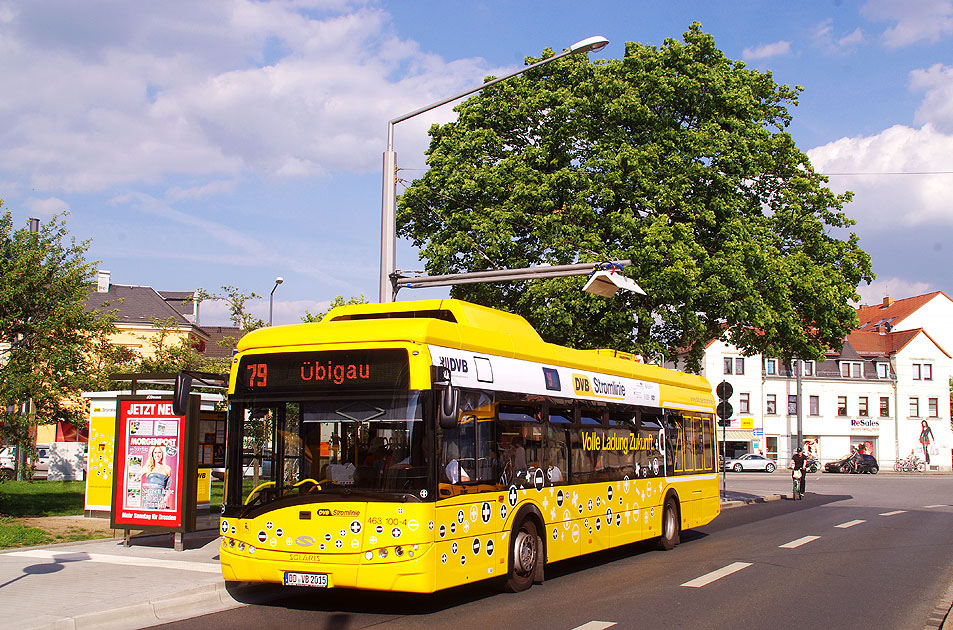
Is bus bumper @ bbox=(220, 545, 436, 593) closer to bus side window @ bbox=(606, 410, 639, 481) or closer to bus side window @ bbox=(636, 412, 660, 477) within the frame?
bus side window @ bbox=(606, 410, 639, 481)

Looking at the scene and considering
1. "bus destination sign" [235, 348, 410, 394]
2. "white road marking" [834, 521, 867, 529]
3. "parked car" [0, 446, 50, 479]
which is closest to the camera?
"bus destination sign" [235, 348, 410, 394]

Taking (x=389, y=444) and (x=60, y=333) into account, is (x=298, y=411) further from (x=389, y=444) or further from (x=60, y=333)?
(x=60, y=333)

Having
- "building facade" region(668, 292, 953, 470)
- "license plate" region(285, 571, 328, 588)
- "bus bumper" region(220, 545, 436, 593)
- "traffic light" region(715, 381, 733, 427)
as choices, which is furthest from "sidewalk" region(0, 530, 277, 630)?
"building facade" region(668, 292, 953, 470)

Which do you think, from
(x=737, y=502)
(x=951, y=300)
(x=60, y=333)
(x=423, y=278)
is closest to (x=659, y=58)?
(x=423, y=278)

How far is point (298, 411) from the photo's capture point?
31.9 feet

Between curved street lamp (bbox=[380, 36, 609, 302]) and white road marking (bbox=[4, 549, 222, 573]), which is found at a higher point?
curved street lamp (bbox=[380, 36, 609, 302])

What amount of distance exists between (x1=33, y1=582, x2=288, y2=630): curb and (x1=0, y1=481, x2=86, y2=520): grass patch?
11.1 meters

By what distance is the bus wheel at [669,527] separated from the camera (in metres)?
15.7

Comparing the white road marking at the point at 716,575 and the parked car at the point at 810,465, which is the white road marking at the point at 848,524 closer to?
the white road marking at the point at 716,575

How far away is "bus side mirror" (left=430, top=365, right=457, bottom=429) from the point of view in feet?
29.0

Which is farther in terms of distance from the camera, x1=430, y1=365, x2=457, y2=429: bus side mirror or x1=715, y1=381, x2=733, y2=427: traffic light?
x1=715, y1=381, x2=733, y2=427: traffic light

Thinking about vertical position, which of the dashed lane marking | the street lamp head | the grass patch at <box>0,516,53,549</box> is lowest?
the dashed lane marking

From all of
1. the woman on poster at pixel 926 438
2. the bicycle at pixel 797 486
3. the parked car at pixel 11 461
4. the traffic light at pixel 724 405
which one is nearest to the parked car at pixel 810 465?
the bicycle at pixel 797 486

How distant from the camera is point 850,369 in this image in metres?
77.9
